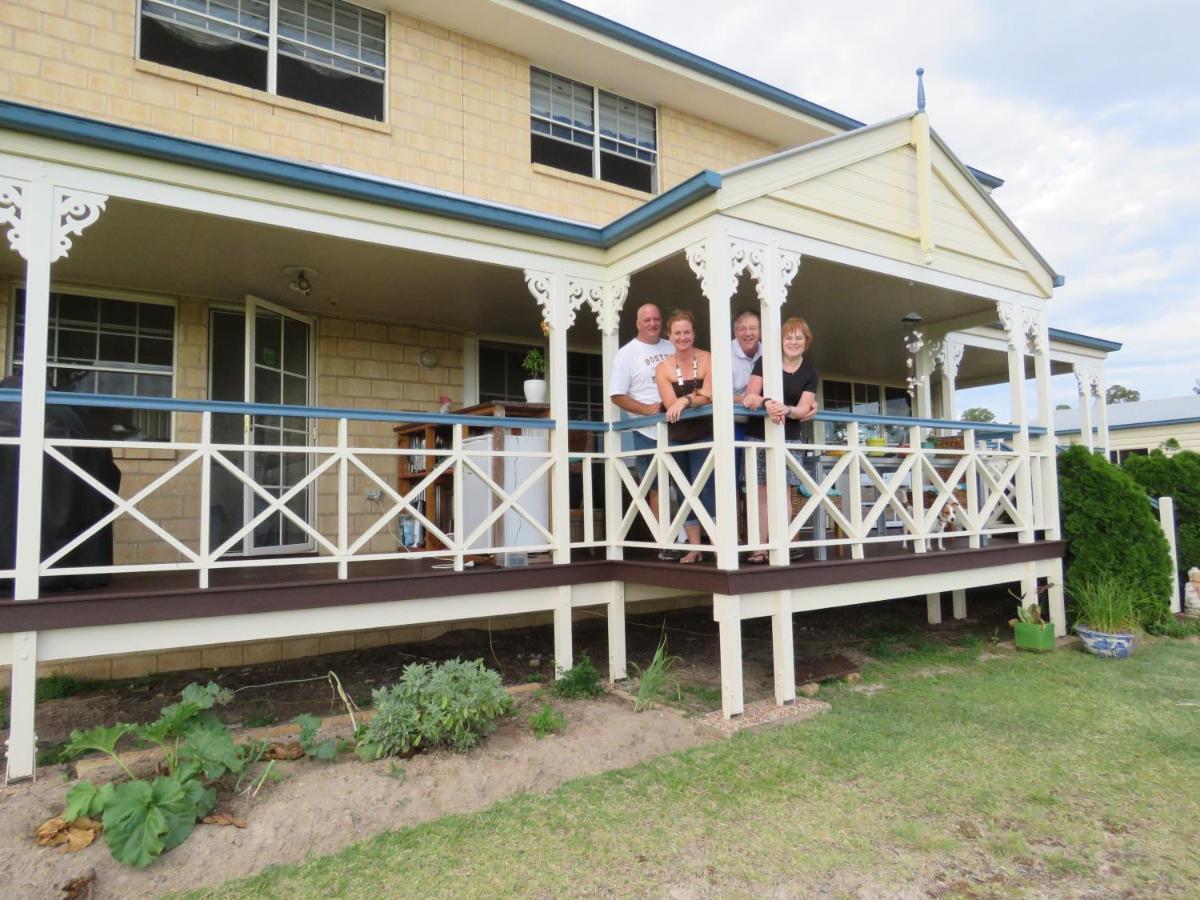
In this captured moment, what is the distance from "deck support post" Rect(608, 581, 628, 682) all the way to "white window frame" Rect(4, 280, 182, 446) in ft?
11.0

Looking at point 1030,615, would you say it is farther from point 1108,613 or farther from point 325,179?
point 325,179

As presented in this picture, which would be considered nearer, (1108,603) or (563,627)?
(563,627)

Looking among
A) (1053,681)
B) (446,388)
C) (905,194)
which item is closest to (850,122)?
(905,194)

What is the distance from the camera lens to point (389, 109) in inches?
245

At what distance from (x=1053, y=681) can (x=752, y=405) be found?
9.95 feet

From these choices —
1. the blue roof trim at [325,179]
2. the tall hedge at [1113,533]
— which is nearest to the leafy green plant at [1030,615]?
the tall hedge at [1113,533]

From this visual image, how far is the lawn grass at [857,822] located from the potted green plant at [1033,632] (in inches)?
61.5

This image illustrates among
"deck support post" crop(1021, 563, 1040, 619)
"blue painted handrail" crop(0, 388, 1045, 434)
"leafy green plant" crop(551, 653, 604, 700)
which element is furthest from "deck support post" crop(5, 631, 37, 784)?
"deck support post" crop(1021, 563, 1040, 619)

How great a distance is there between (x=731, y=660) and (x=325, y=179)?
378cm

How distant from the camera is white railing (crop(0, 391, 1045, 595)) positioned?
4.23 m

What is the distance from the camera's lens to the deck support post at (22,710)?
343 centimetres

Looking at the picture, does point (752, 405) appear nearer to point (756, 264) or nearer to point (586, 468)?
point (756, 264)

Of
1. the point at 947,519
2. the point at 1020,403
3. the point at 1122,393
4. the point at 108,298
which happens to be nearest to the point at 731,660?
the point at 947,519

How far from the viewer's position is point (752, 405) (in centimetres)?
458
